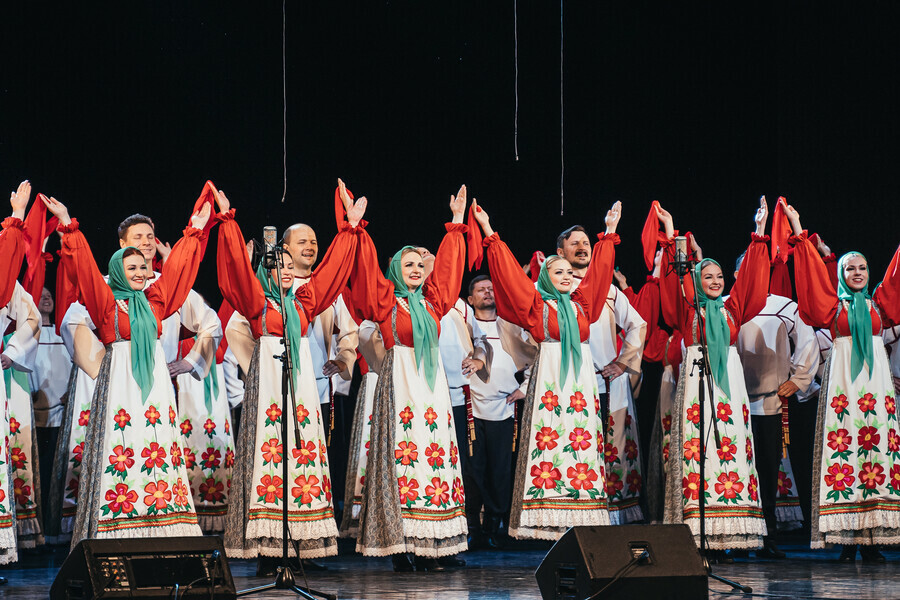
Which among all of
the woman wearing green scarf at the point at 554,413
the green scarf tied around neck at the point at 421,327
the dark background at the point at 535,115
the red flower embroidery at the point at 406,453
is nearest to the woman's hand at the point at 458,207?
the woman wearing green scarf at the point at 554,413

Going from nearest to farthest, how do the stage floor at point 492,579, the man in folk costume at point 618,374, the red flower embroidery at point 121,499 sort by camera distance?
the stage floor at point 492,579
the red flower embroidery at point 121,499
the man in folk costume at point 618,374

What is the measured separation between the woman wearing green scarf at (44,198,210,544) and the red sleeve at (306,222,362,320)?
2.45 feet

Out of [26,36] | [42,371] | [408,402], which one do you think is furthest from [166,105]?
[408,402]

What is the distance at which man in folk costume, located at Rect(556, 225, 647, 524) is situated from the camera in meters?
6.49

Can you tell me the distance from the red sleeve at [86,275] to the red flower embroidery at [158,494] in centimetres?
76

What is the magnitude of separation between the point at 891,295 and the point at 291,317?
321cm

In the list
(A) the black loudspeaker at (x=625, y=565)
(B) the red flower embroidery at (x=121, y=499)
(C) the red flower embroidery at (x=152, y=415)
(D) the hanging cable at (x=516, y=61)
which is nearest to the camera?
(A) the black loudspeaker at (x=625, y=565)

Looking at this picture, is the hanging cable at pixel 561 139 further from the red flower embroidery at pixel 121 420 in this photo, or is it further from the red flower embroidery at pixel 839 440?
the red flower embroidery at pixel 121 420

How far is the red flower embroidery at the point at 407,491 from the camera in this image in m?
5.26

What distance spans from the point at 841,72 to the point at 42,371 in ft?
17.5

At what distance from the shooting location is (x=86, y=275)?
4.97 meters

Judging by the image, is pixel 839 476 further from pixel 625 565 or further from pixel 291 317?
pixel 291 317

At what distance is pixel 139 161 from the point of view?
668 centimetres

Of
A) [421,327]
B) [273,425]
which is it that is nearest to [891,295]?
[421,327]
